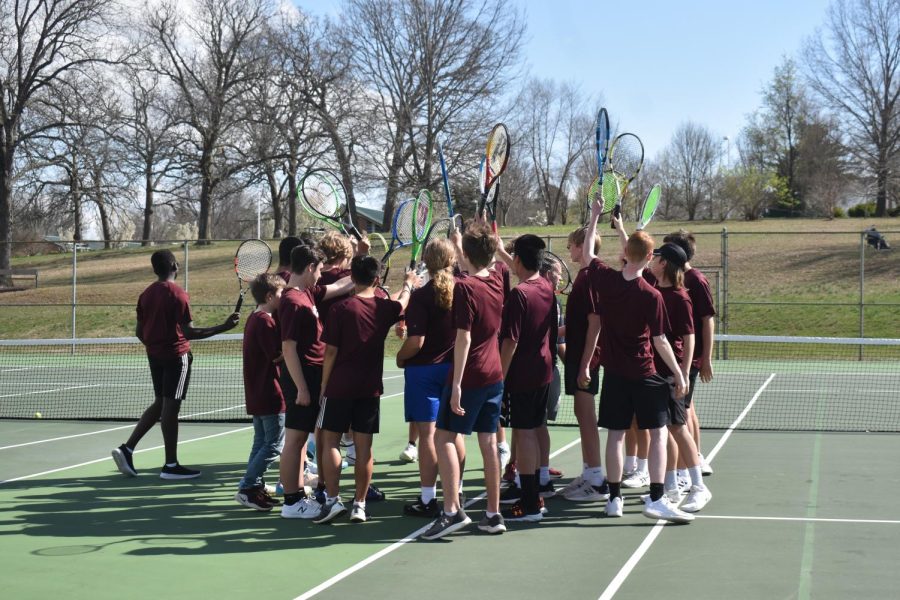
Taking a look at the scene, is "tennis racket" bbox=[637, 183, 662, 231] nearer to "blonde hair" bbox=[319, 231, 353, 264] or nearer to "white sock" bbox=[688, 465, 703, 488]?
"white sock" bbox=[688, 465, 703, 488]

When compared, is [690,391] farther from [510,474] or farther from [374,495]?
[374,495]

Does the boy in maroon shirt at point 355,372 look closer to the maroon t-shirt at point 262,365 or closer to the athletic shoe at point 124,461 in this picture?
the maroon t-shirt at point 262,365

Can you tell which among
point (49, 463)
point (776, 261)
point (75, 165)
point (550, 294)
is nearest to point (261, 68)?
point (75, 165)

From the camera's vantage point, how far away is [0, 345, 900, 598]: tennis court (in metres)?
5.02

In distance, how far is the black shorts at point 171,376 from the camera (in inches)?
312

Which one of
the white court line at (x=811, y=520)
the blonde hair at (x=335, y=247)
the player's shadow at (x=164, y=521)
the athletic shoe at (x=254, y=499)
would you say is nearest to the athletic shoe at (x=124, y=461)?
the player's shadow at (x=164, y=521)

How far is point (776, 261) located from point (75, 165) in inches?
965

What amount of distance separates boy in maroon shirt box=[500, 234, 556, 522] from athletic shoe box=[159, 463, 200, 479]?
2.91 metres

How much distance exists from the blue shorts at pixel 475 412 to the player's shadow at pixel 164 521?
0.78 m

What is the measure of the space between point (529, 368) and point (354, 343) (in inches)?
44.7

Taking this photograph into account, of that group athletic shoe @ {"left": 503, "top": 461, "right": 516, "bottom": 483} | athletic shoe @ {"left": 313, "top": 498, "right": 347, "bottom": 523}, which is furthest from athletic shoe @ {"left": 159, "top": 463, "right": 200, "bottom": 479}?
athletic shoe @ {"left": 503, "top": 461, "right": 516, "bottom": 483}

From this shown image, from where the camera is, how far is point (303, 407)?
641cm

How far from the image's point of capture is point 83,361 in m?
21.1

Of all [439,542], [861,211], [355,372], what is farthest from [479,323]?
[861,211]
